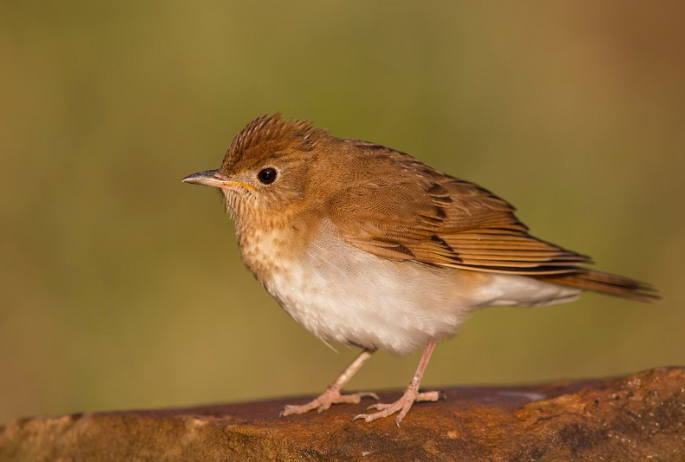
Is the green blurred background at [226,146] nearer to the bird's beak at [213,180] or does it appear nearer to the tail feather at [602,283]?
the tail feather at [602,283]

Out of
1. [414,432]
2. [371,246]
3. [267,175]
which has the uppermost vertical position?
[267,175]

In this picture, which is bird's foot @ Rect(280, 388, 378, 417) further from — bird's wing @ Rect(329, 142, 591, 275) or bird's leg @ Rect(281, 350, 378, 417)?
bird's wing @ Rect(329, 142, 591, 275)

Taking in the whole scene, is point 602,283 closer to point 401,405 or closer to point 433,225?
point 433,225

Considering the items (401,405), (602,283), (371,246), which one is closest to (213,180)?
(371,246)

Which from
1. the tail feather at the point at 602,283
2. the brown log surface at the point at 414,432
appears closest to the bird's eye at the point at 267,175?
the brown log surface at the point at 414,432

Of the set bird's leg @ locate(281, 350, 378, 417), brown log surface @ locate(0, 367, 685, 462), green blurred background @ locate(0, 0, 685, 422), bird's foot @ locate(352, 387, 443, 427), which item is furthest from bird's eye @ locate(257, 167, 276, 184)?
green blurred background @ locate(0, 0, 685, 422)

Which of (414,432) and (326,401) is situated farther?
(326,401)
